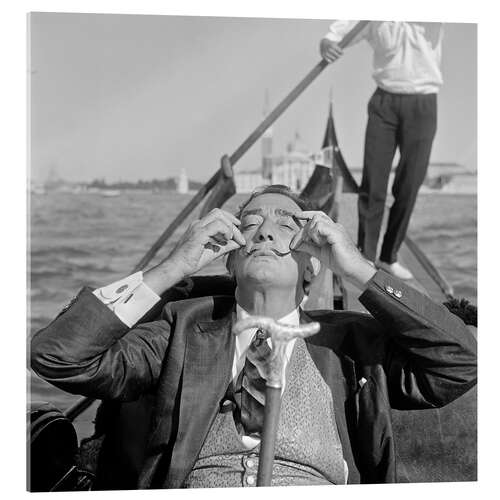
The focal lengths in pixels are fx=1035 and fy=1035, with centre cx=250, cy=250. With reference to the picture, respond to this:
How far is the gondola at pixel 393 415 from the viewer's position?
8.36 ft

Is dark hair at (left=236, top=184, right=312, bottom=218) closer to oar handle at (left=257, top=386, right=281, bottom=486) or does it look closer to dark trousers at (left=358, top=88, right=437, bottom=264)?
dark trousers at (left=358, top=88, right=437, bottom=264)

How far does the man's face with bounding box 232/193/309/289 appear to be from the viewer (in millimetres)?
2352

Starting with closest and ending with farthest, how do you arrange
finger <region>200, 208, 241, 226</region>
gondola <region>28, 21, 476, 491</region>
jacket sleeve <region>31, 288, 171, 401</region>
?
jacket sleeve <region>31, 288, 171, 401</region> < finger <region>200, 208, 241, 226</region> < gondola <region>28, 21, 476, 491</region>

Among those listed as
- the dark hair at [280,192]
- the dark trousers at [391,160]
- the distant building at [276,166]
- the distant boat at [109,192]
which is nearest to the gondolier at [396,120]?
the dark trousers at [391,160]

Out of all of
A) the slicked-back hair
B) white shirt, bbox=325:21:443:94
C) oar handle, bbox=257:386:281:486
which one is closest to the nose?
the slicked-back hair

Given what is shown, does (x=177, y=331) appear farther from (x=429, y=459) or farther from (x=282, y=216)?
(x=429, y=459)

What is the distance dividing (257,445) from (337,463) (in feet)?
0.67

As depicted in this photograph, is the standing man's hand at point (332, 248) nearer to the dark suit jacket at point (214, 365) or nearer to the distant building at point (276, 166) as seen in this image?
the dark suit jacket at point (214, 365)

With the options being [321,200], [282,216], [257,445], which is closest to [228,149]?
[321,200]

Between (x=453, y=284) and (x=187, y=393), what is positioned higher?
(x=453, y=284)

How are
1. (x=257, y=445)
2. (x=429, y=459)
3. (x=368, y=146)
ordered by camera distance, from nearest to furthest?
(x=257, y=445) → (x=429, y=459) → (x=368, y=146)

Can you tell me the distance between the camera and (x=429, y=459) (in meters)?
2.70

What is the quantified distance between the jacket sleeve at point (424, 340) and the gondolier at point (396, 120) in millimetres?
617

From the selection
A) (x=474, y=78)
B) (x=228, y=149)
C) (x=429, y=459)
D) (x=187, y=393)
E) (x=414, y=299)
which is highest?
(x=474, y=78)
